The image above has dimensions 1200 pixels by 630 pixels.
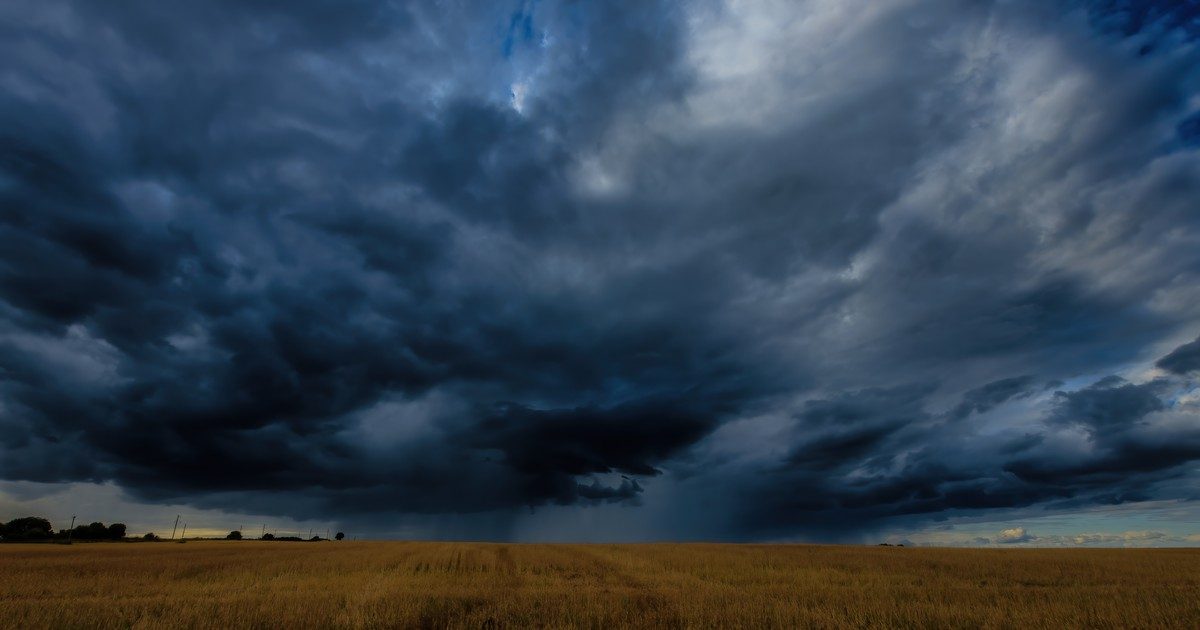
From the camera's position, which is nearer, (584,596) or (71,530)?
(584,596)

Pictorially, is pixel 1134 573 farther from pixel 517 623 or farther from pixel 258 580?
pixel 258 580

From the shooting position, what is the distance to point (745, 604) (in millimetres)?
22219

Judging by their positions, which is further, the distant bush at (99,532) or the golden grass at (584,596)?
the distant bush at (99,532)

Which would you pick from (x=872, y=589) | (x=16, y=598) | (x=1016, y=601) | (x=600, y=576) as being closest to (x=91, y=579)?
(x=16, y=598)

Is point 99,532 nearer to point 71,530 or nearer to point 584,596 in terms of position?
point 71,530

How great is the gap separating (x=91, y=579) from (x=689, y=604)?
33.0 m

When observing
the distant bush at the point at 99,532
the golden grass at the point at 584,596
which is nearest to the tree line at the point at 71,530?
the distant bush at the point at 99,532

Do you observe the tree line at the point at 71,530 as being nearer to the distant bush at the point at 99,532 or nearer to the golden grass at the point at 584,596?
the distant bush at the point at 99,532

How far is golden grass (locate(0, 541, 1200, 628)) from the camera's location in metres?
19.4

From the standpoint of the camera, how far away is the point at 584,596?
82.0 ft

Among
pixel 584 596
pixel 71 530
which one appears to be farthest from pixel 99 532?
pixel 584 596

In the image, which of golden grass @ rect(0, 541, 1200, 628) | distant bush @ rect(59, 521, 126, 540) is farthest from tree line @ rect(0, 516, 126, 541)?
golden grass @ rect(0, 541, 1200, 628)

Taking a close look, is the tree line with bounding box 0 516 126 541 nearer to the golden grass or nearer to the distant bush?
the distant bush

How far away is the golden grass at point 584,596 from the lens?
63.5 feet
